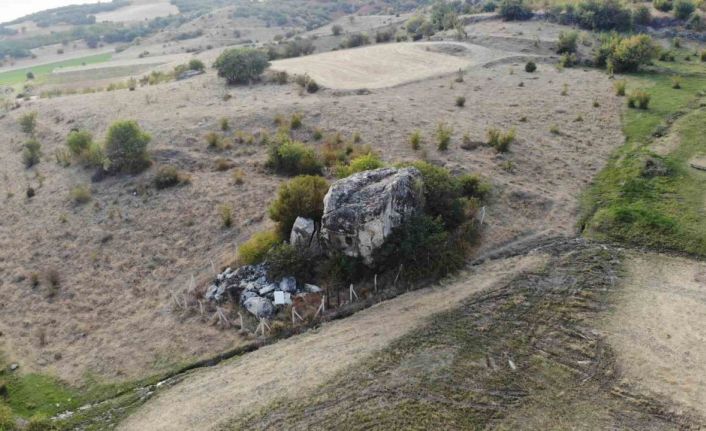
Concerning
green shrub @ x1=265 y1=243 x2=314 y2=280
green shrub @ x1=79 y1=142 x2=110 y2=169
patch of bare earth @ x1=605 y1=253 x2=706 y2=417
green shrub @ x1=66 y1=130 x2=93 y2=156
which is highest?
green shrub @ x1=66 y1=130 x2=93 y2=156

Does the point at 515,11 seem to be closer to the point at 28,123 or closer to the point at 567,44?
the point at 567,44

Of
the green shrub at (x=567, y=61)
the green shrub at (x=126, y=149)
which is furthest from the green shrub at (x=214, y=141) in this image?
the green shrub at (x=567, y=61)

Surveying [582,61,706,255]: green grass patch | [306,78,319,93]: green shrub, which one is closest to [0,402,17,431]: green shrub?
[582,61,706,255]: green grass patch

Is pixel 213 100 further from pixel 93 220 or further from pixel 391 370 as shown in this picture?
pixel 391 370

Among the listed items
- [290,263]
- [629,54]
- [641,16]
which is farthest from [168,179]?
[641,16]

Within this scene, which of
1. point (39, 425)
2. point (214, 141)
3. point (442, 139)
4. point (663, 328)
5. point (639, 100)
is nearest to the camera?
point (39, 425)

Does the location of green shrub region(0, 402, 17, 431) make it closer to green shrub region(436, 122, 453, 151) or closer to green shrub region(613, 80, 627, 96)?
green shrub region(436, 122, 453, 151)
